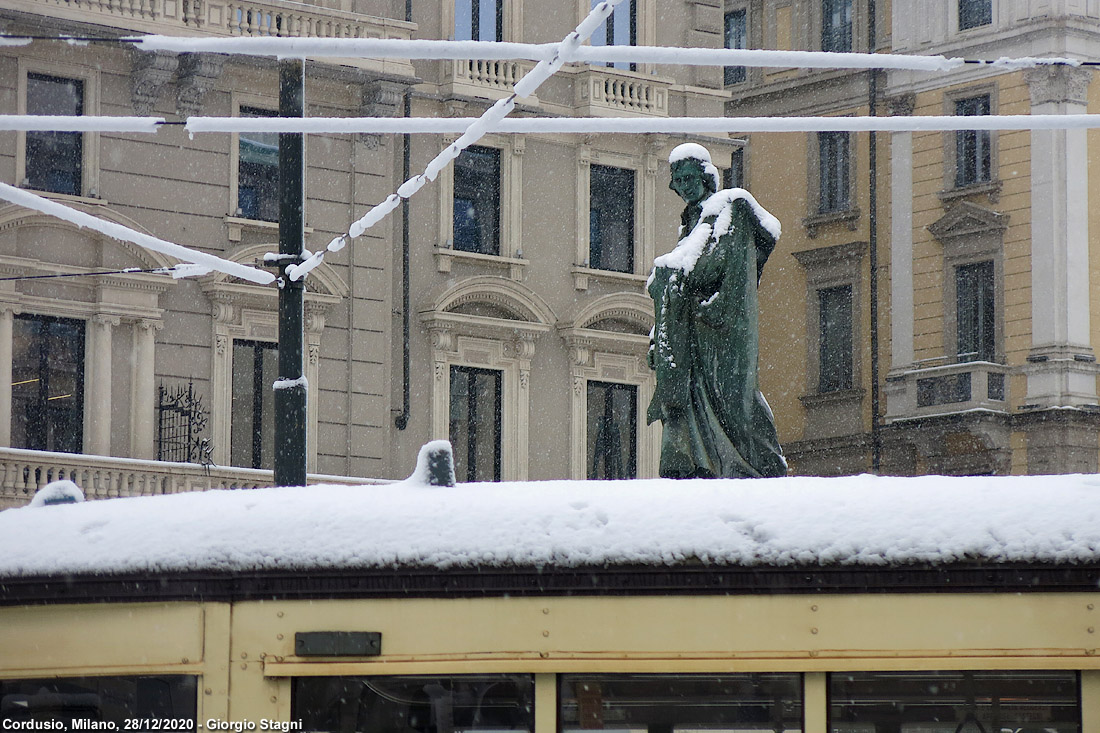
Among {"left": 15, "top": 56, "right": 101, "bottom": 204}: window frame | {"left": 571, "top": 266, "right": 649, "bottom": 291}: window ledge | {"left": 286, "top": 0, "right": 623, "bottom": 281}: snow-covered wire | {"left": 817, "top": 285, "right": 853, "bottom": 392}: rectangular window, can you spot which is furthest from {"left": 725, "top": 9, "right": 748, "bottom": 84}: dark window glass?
{"left": 286, "top": 0, "right": 623, "bottom": 281}: snow-covered wire

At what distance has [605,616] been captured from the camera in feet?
15.8

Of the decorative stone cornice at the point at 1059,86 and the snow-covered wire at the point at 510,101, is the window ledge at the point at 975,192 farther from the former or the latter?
the snow-covered wire at the point at 510,101

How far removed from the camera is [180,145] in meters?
23.2

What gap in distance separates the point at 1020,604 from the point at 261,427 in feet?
62.9

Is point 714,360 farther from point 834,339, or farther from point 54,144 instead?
point 834,339

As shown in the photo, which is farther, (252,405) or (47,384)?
(252,405)

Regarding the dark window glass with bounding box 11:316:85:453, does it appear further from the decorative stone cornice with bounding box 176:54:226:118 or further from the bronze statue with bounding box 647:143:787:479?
the bronze statue with bounding box 647:143:787:479

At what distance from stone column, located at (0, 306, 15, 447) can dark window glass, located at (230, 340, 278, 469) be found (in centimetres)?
263

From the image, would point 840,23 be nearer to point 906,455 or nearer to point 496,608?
point 906,455

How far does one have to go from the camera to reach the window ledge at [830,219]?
106ft

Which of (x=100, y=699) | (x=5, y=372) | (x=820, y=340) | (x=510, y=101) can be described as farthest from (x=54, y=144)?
(x=100, y=699)

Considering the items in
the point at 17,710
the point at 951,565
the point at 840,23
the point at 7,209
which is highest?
the point at 840,23

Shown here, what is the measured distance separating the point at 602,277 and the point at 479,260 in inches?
74.4

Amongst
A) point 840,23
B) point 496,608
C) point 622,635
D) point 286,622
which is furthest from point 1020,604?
point 840,23
